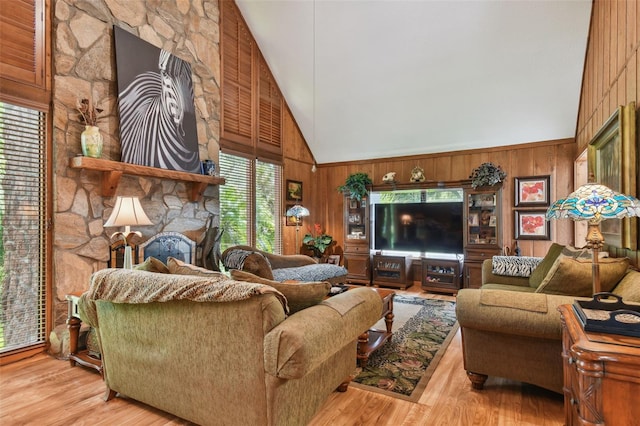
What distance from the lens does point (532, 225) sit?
17.2 ft

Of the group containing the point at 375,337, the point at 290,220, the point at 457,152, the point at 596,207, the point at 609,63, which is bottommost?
the point at 375,337

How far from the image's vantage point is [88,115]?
334 centimetres

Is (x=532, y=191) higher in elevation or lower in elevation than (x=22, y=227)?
higher

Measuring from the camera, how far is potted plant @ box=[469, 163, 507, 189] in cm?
517

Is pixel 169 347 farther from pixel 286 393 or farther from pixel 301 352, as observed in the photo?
pixel 301 352

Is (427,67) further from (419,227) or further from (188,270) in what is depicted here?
(188,270)

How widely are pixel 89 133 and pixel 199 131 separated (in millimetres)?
1521

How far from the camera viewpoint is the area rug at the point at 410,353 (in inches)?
98.3

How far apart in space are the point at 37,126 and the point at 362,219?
4.85 m

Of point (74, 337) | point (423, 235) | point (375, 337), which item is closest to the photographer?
point (74, 337)

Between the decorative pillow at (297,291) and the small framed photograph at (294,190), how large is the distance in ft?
14.9

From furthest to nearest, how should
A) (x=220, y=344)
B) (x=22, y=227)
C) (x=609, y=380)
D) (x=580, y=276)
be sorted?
(x=22, y=227), (x=580, y=276), (x=220, y=344), (x=609, y=380)

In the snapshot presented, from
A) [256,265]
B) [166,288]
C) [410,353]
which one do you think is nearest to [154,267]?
[166,288]

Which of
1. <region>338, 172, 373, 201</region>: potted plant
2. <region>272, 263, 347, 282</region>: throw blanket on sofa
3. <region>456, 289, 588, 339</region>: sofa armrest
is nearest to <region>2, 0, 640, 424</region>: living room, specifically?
<region>456, 289, 588, 339</region>: sofa armrest
